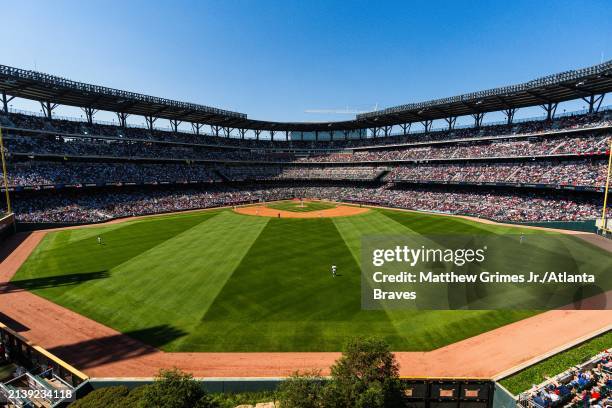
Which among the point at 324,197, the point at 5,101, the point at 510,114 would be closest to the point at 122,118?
the point at 5,101

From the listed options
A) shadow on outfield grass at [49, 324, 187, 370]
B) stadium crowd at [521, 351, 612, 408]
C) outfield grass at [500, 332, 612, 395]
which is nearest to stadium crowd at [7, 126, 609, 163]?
outfield grass at [500, 332, 612, 395]

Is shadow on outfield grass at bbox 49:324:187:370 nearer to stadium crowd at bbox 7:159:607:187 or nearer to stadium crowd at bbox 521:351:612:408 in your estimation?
stadium crowd at bbox 521:351:612:408

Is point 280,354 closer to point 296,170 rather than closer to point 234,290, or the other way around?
point 234,290

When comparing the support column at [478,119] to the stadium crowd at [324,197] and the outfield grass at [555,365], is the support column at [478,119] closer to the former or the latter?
the stadium crowd at [324,197]

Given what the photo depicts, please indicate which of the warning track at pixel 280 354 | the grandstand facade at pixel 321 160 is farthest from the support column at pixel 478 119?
the warning track at pixel 280 354

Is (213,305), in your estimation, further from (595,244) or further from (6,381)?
(595,244)
